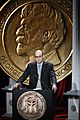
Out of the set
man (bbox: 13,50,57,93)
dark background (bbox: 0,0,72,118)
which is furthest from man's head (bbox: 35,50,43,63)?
dark background (bbox: 0,0,72,118)

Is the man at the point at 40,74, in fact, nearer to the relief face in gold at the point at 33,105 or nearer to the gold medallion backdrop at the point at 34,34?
the relief face in gold at the point at 33,105

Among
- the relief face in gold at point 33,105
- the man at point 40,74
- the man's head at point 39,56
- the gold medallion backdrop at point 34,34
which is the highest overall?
the gold medallion backdrop at point 34,34

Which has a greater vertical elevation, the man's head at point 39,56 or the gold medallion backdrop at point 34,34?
the gold medallion backdrop at point 34,34

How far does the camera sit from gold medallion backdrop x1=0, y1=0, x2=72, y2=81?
11.9ft

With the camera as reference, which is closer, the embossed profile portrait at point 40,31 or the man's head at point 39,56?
the man's head at point 39,56

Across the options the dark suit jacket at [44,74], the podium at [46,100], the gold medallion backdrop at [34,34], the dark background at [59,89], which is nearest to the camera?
the podium at [46,100]

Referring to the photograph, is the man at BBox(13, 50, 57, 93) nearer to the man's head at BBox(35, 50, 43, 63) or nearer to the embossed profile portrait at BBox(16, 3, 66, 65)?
the man's head at BBox(35, 50, 43, 63)

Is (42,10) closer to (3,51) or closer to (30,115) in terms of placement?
(3,51)

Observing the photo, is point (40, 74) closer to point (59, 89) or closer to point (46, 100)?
point (46, 100)

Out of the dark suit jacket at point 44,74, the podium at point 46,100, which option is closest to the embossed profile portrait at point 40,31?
the dark suit jacket at point 44,74

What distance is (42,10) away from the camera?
12.0ft

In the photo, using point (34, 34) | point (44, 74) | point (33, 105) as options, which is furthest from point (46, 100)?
point (34, 34)

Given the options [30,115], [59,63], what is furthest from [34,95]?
[59,63]

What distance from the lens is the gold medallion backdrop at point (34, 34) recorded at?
3625 millimetres
